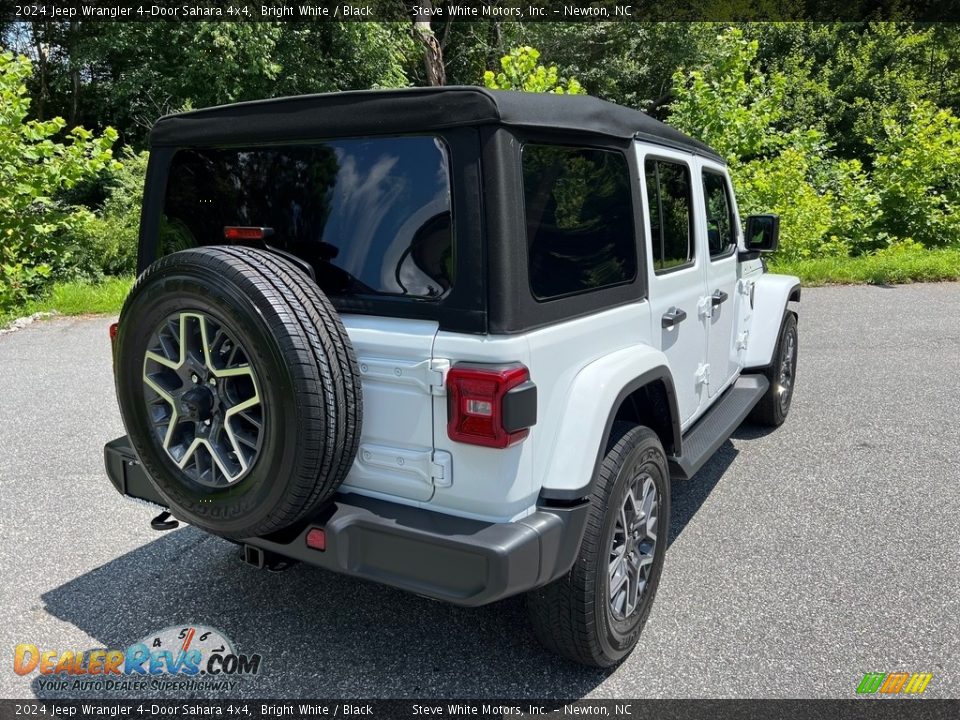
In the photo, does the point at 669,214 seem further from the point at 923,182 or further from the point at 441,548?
the point at 923,182

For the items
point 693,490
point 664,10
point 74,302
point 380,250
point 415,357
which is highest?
point 664,10

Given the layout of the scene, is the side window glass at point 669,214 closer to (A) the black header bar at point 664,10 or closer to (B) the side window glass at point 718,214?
(B) the side window glass at point 718,214

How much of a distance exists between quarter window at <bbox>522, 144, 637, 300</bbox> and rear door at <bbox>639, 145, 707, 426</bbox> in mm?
228

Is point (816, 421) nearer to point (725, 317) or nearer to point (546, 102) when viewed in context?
point (725, 317)

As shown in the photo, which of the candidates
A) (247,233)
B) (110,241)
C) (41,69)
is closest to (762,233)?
(247,233)

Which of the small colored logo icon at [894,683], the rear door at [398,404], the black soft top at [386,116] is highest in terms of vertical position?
the black soft top at [386,116]

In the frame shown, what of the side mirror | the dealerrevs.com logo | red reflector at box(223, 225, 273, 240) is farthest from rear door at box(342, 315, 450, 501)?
the side mirror

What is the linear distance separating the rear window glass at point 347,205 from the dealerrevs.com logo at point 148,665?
57.3 inches

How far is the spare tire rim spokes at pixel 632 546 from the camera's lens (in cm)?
265

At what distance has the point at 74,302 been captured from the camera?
34.9 ft

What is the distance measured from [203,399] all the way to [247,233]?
0.63 metres

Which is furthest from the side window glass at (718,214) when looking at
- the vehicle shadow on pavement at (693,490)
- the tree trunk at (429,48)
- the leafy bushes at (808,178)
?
the tree trunk at (429,48)

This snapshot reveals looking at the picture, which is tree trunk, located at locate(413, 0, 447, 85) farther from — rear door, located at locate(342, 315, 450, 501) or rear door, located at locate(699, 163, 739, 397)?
rear door, located at locate(342, 315, 450, 501)

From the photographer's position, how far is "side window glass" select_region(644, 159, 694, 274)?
3203mm
